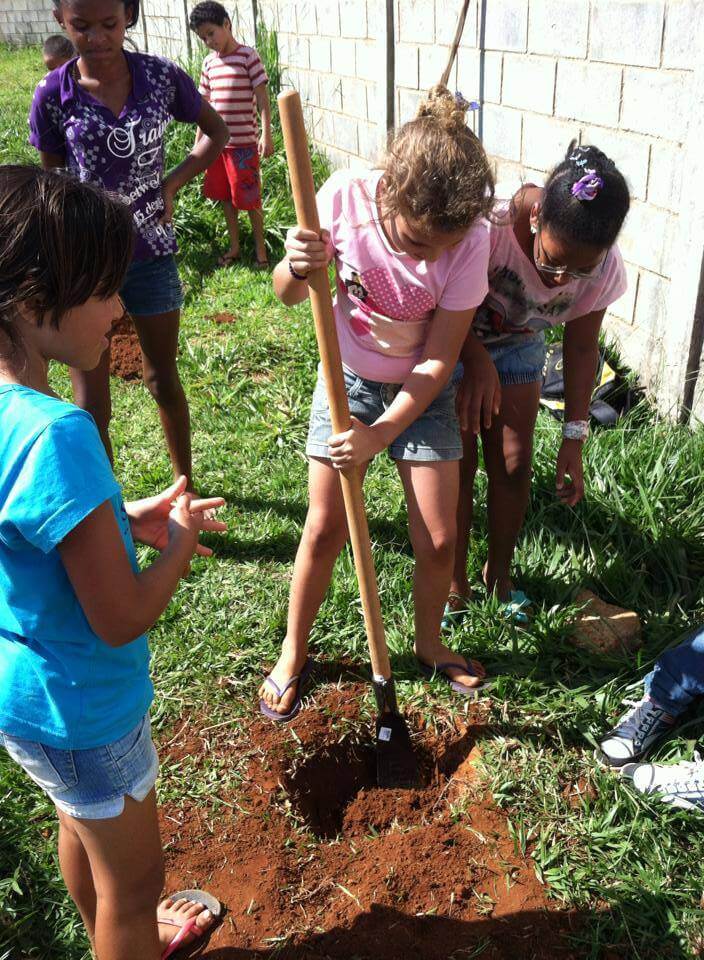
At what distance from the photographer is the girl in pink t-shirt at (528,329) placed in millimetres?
2217

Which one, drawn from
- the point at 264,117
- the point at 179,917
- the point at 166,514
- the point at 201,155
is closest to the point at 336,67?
the point at 264,117

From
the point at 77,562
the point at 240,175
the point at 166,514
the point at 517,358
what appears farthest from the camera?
the point at 240,175

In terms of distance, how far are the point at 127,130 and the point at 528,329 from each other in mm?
1543

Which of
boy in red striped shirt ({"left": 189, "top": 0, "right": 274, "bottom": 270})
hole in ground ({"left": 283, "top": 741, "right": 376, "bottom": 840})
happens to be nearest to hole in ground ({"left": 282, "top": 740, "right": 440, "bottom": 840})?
hole in ground ({"left": 283, "top": 741, "right": 376, "bottom": 840})

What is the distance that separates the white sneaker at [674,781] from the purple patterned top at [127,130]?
2.29 metres

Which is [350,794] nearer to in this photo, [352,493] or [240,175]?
[352,493]

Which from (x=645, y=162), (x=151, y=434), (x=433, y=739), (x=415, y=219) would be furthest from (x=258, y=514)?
(x=645, y=162)

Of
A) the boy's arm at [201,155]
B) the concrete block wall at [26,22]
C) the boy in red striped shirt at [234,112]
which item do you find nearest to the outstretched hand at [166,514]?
the boy's arm at [201,155]

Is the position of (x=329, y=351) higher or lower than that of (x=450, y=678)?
higher

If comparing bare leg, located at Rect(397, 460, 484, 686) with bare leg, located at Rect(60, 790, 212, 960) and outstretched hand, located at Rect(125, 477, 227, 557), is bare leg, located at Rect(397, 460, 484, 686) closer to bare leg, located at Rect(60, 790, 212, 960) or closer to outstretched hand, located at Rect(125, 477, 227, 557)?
outstretched hand, located at Rect(125, 477, 227, 557)

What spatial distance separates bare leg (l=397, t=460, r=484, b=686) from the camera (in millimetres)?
2447

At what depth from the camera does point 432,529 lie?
2.48 metres

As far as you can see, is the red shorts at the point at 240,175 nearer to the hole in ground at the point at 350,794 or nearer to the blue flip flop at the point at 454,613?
→ the blue flip flop at the point at 454,613

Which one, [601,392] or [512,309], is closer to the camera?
[512,309]
